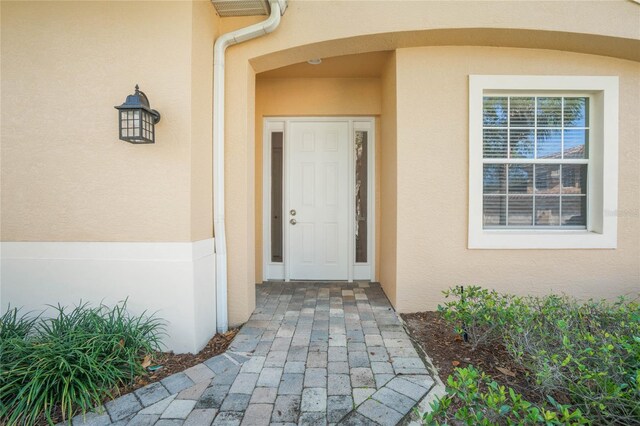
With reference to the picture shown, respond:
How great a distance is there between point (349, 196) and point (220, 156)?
2108 mm

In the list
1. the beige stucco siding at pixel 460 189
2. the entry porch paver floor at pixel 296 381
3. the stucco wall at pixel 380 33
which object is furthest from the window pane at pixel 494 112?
the entry porch paver floor at pixel 296 381

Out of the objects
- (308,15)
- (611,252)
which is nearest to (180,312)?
(308,15)

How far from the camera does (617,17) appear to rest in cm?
304

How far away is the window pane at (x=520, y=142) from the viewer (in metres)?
3.44

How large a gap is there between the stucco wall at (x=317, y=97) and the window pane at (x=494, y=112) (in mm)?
1427

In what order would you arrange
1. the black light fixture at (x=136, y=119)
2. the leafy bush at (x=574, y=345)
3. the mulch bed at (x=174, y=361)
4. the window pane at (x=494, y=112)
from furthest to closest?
the window pane at (x=494, y=112) < the black light fixture at (x=136, y=119) < the mulch bed at (x=174, y=361) < the leafy bush at (x=574, y=345)

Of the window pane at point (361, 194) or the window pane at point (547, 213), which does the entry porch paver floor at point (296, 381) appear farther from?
the window pane at point (547, 213)

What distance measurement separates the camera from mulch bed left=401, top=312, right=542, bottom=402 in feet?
6.76

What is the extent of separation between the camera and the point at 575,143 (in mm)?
3459

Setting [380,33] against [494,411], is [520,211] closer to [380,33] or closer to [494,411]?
[380,33]

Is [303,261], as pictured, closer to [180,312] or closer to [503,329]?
[180,312]

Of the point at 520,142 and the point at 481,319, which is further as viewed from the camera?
the point at 520,142

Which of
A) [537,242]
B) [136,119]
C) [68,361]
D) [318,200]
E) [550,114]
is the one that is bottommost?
[68,361]

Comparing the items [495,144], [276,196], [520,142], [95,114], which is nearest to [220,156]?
[95,114]
